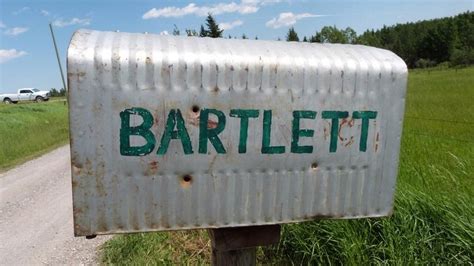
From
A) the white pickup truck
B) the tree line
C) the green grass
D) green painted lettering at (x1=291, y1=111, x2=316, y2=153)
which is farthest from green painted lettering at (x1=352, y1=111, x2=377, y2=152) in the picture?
the tree line

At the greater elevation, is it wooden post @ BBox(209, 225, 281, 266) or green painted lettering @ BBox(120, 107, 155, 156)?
green painted lettering @ BBox(120, 107, 155, 156)

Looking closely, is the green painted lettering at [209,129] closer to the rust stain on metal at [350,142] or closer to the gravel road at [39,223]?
the rust stain on metal at [350,142]

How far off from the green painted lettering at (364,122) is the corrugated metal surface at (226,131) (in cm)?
1

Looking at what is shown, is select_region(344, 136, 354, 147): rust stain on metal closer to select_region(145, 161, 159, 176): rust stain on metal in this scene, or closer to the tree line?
select_region(145, 161, 159, 176): rust stain on metal

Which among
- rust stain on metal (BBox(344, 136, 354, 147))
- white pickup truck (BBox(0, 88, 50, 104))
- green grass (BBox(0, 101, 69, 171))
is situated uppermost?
rust stain on metal (BBox(344, 136, 354, 147))

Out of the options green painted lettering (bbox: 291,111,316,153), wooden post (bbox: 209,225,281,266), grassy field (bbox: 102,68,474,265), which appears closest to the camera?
green painted lettering (bbox: 291,111,316,153)

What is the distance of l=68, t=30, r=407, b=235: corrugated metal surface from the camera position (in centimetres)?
124

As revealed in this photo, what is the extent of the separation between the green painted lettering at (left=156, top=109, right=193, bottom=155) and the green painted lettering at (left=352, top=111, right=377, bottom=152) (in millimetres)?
586

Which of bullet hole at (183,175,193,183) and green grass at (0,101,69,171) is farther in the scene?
green grass at (0,101,69,171)

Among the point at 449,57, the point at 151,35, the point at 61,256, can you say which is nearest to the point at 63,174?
the point at 61,256

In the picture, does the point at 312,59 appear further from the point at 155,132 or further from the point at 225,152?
the point at 155,132

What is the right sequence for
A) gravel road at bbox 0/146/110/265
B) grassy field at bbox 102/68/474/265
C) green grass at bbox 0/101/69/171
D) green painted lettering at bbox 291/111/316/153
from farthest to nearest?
green grass at bbox 0/101/69/171 → gravel road at bbox 0/146/110/265 → grassy field at bbox 102/68/474/265 → green painted lettering at bbox 291/111/316/153

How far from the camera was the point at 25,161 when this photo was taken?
915 cm

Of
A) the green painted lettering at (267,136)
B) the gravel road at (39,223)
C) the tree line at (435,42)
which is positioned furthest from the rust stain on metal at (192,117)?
the tree line at (435,42)
